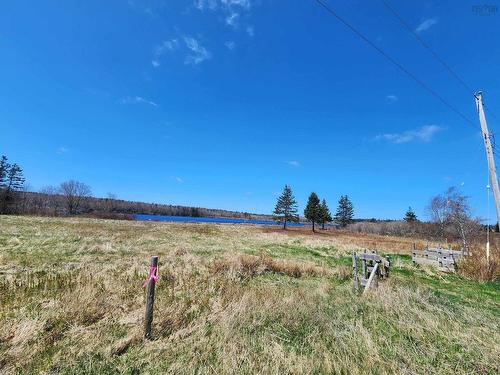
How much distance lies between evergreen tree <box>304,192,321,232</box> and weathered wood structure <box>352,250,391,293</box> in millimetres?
59910

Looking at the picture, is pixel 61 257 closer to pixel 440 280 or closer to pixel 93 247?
pixel 93 247

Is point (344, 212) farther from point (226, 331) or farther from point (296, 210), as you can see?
point (226, 331)

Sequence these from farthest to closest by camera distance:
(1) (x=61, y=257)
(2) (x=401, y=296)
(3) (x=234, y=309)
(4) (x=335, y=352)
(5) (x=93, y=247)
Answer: (5) (x=93, y=247)
(1) (x=61, y=257)
(2) (x=401, y=296)
(3) (x=234, y=309)
(4) (x=335, y=352)

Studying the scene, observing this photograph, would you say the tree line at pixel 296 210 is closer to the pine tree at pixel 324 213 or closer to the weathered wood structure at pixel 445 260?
the pine tree at pixel 324 213

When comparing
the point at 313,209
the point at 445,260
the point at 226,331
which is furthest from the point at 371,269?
the point at 313,209

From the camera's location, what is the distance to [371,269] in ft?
38.7

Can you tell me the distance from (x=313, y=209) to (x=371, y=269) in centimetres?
6172

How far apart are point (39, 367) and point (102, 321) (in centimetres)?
145

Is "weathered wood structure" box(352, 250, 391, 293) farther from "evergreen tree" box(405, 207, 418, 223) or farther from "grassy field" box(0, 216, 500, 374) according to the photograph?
"evergreen tree" box(405, 207, 418, 223)

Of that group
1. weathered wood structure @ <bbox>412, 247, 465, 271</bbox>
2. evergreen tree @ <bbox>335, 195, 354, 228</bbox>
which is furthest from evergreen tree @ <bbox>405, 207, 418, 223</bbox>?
weathered wood structure @ <bbox>412, 247, 465, 271</bbox>

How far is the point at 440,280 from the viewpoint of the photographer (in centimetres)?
1391

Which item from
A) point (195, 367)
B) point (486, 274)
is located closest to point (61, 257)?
point (195, 367)

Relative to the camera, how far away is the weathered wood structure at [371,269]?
9.39 meters

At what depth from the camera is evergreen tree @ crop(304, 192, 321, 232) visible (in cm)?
7188
